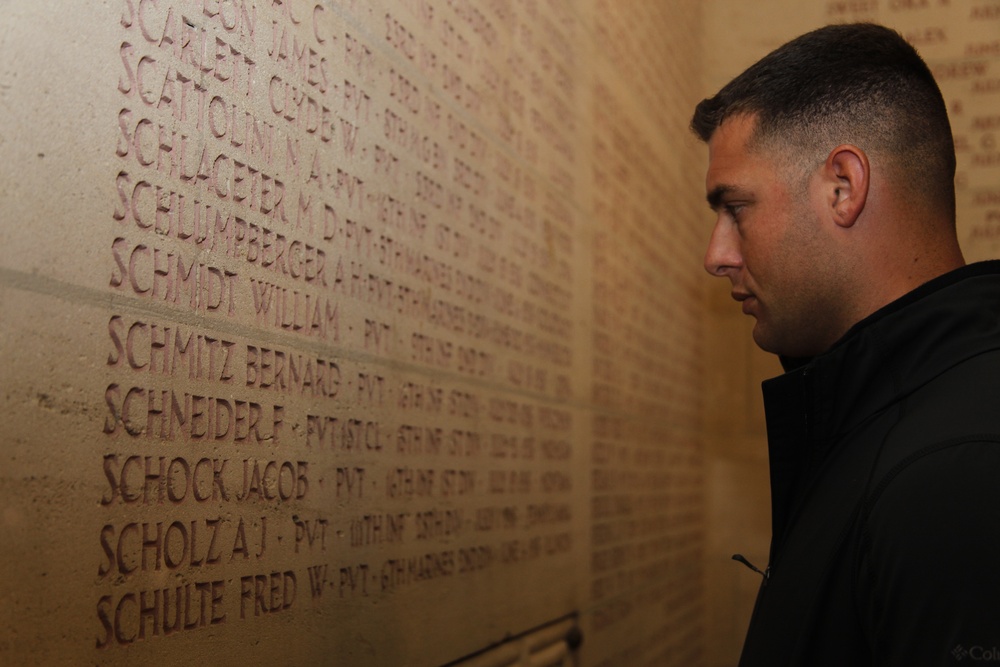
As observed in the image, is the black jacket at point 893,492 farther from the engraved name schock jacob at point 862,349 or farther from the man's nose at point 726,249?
the man's nose at point 726,249

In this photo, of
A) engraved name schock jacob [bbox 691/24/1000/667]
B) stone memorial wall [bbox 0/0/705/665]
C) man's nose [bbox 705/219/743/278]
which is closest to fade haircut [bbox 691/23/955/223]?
engraved name schock jacob [bbox 691/24/1000/667]

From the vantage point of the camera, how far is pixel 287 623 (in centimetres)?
181

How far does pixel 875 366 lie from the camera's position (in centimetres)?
154

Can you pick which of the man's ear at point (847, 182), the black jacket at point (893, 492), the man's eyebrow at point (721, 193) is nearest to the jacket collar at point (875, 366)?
the black jacket at point (893, 492)

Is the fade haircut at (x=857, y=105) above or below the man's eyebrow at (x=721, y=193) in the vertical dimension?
above

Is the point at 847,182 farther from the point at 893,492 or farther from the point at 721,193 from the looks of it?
the point at 893,492

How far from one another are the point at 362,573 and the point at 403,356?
17.2 inches

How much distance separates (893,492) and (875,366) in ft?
0.96

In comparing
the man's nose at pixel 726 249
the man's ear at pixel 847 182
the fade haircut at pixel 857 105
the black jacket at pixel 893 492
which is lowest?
the black jacket at pixel 893 492

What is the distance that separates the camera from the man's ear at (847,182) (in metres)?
1.69

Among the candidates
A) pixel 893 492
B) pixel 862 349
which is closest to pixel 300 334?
pixel 862 349

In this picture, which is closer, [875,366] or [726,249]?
[875,366]

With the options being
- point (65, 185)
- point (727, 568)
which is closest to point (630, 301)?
point (727, 568)

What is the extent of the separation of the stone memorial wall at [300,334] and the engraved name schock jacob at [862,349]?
66cm
